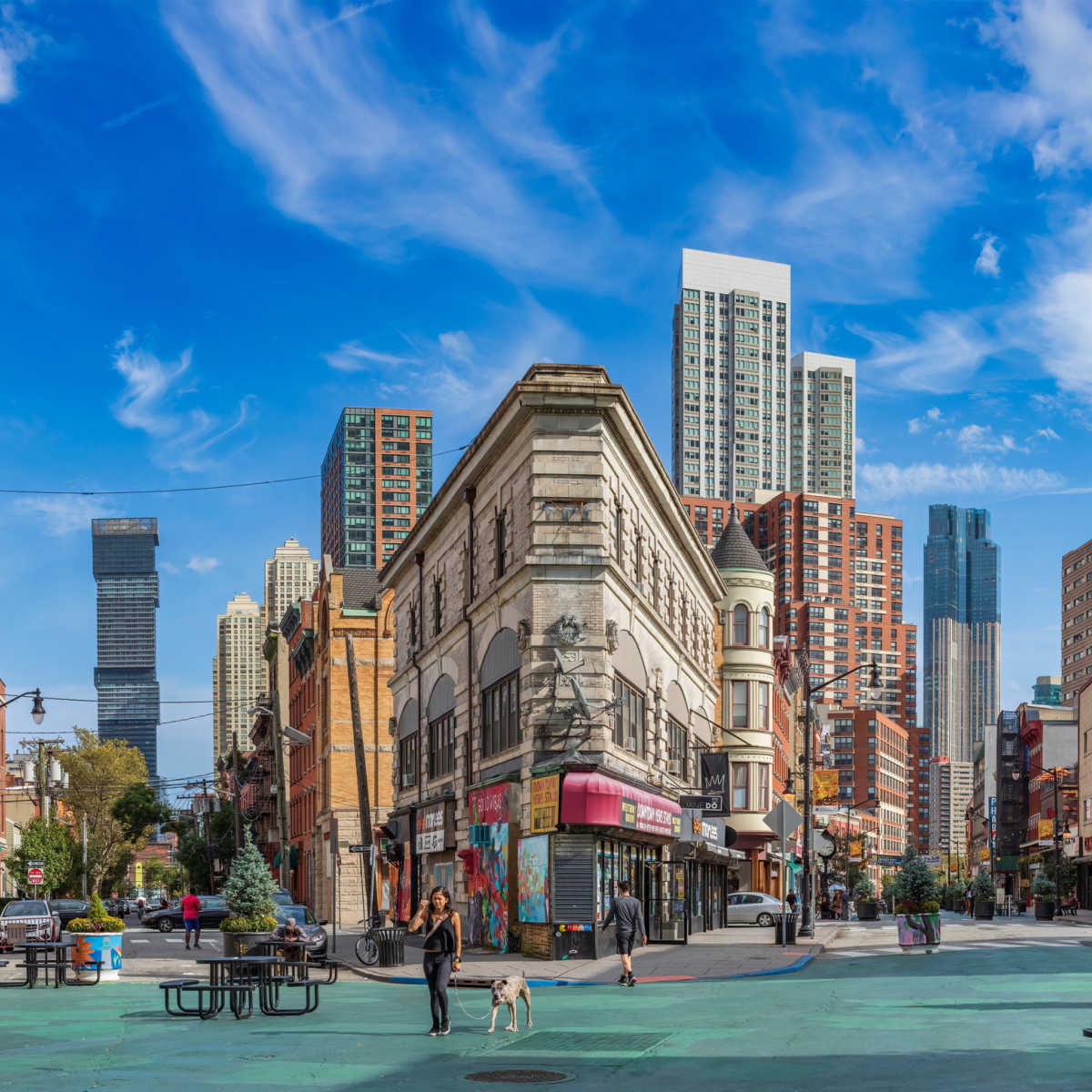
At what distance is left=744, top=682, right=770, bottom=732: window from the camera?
66000 mm

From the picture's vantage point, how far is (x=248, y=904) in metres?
30.2

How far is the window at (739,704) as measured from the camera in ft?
215

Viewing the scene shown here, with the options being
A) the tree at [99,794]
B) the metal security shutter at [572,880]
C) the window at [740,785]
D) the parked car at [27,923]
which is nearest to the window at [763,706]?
the window at [740,785]

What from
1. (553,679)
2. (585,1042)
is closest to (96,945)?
(553,679)

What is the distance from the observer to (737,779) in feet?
217

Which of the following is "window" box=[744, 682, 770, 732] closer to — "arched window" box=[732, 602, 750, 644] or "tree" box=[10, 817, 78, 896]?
"arched window" box=[732, 602, 750, 644]

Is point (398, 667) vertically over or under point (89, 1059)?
over

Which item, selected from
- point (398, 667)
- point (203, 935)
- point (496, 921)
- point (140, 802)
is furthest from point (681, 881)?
point (140, 802)

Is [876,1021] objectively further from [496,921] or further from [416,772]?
[416,772]

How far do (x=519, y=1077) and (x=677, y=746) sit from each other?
32.2 m

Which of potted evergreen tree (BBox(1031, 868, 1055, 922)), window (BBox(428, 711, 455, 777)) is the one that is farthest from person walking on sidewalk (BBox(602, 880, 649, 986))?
potted evergreen tree (BBox(1031, 868, 1055, 922))

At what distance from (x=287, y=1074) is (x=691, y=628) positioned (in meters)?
37.3

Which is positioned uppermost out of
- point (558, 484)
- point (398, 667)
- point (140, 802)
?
point (558, 484)

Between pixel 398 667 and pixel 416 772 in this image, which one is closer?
pixel 416 772
